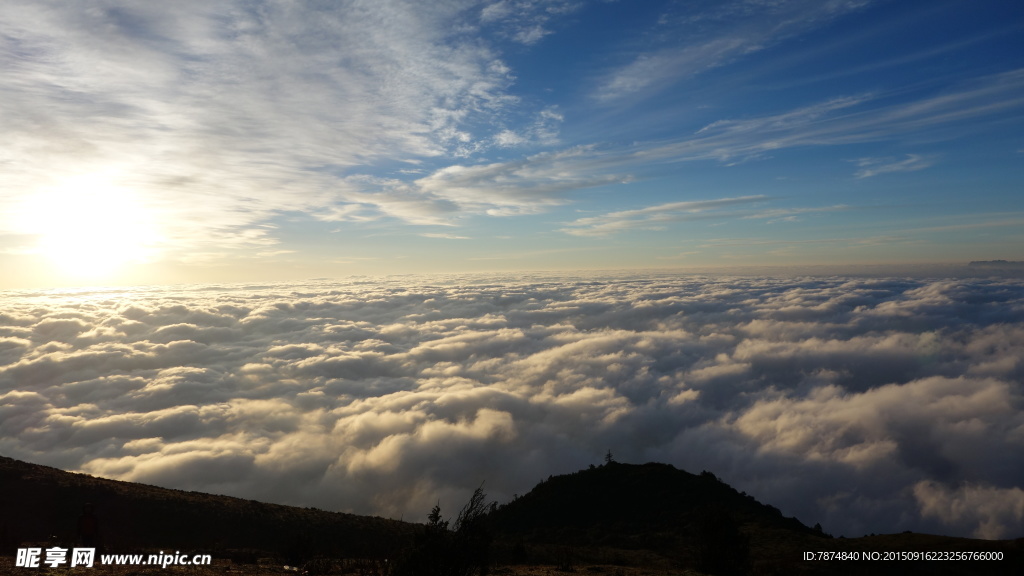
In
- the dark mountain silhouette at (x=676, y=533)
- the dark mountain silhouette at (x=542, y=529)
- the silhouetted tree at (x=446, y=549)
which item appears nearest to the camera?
the silhouetted tree at (x=446, y=549)

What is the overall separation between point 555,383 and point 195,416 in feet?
378

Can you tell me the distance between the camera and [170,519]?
30.7 m

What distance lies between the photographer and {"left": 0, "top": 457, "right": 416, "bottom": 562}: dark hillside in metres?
28.3

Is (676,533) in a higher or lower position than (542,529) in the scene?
higher

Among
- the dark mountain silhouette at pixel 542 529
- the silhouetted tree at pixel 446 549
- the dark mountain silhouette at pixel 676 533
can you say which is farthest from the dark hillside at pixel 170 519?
the silhouetted tree at pixel 446 549

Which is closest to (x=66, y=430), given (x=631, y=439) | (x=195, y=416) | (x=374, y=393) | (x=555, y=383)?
(x=195, y=416)

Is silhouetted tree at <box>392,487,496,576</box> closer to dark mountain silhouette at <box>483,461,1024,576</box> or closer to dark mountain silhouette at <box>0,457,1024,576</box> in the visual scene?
dark mountain silhouette at <box>0,457,1024,576</box>

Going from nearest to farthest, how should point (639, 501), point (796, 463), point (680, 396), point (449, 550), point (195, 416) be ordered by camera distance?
point (449, 550)
point (639, 501)
point (796, 463)
point (195, 416)
point (680, 396)

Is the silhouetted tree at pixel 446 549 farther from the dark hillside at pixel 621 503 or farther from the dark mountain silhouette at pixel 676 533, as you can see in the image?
the dark hillside at pixel 621 503

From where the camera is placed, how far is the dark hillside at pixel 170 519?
2834 centimetres

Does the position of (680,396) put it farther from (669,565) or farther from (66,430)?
(66,430)

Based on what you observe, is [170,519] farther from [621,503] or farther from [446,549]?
[621,503]

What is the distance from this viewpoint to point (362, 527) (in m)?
30.8

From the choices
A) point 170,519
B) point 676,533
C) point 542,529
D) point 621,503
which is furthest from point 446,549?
point 621,503
